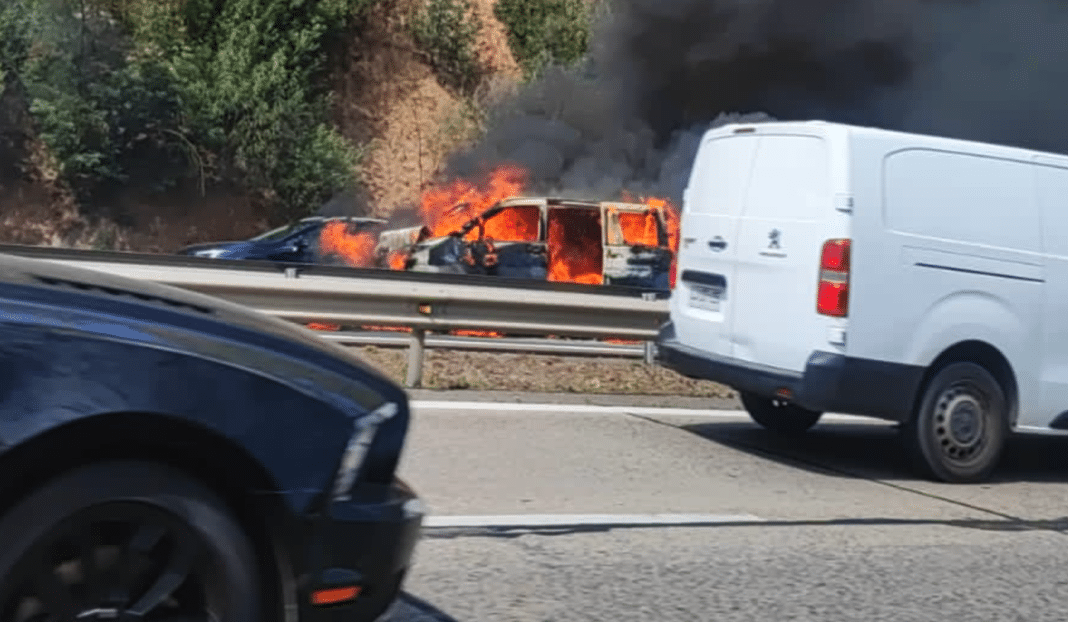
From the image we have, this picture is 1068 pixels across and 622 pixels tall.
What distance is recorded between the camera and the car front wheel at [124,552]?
3.47 m

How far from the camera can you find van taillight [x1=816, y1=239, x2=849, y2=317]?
8.17 m

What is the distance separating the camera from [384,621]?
507 centimetres

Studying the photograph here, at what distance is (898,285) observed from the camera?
8.33m

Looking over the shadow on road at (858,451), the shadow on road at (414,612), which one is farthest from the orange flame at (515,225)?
the shadow on road at (414,612)

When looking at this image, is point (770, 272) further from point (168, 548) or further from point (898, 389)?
point (168, 548)

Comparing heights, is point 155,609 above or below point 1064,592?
above

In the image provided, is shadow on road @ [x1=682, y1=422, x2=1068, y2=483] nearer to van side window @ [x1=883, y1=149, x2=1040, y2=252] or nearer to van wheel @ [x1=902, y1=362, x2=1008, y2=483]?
van wheel @ [x1=902, y1=362, x2=1008, y2=483]

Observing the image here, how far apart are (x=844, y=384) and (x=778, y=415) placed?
1.72 meters

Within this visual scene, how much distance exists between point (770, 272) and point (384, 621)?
420cm

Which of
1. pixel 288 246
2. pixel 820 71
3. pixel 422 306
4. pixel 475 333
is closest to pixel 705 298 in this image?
pixel 422 306

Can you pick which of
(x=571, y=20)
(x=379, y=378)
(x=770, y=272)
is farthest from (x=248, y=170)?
(x=379, y=378)

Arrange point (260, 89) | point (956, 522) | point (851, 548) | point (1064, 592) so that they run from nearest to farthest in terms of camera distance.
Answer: point (1064, 592)
point (851, 548)
point (956, 522)
point (260, 89)

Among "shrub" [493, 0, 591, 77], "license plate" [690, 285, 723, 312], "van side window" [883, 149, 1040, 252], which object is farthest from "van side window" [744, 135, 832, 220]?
"shrub" [493, 0, 591, 77]

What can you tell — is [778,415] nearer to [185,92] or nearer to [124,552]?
[124,552]
